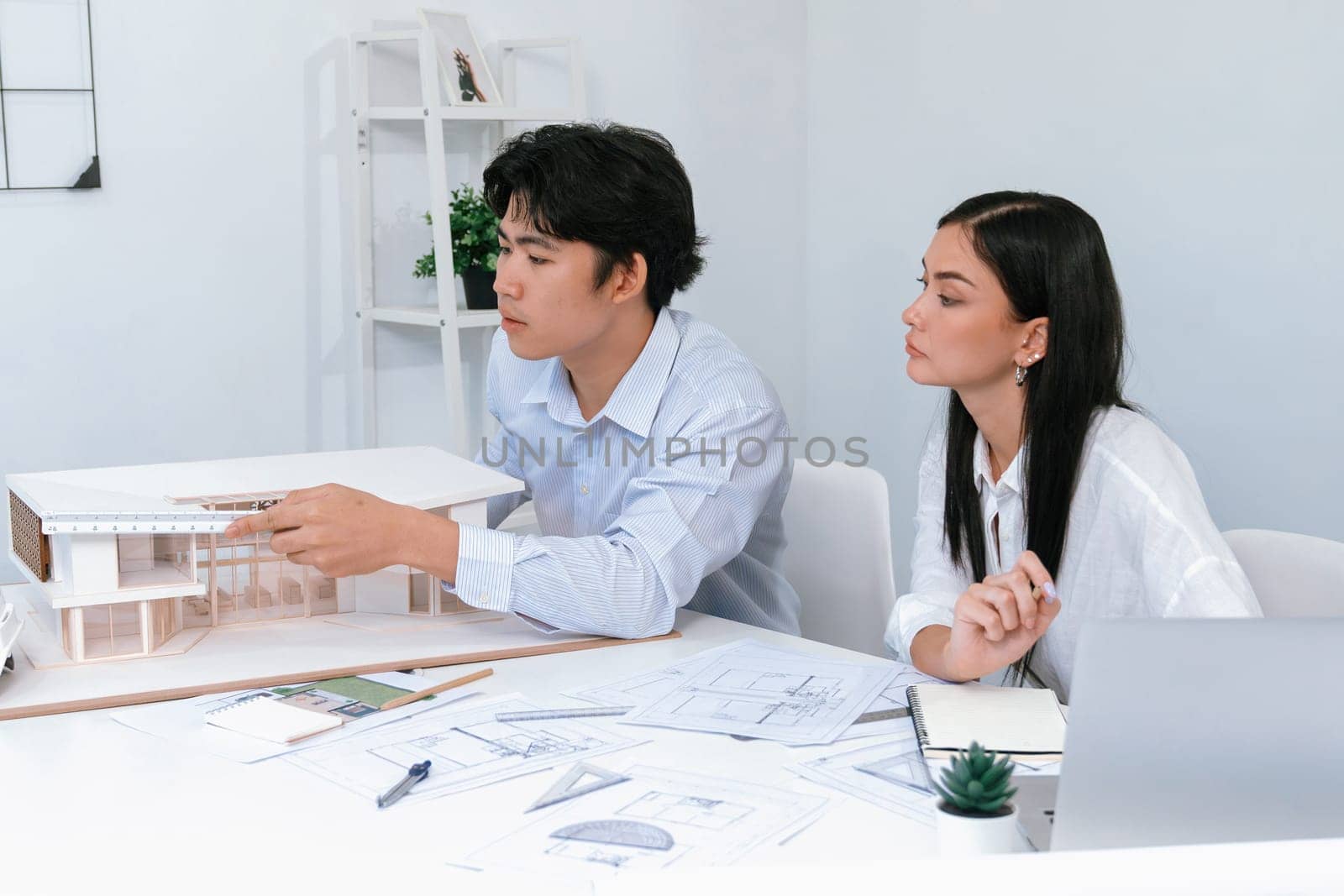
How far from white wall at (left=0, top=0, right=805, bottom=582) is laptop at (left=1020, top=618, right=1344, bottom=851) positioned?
222cm


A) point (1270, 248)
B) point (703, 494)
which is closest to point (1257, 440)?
point (1270, 248)

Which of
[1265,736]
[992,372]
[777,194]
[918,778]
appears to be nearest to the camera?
[1265,736]

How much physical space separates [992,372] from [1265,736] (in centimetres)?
94

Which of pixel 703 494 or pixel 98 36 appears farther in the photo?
pixel 98 36

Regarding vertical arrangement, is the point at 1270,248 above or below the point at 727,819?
above

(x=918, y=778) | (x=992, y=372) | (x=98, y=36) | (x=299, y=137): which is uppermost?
(x=98, y=36)

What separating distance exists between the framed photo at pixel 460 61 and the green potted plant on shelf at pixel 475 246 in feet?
0.64

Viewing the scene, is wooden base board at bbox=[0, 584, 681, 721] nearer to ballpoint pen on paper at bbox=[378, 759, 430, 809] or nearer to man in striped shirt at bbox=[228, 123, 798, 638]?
man in striped shirt at bbox=[228, 123, 798, 638]

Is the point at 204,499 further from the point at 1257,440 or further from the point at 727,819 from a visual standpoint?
the point at 1257,440

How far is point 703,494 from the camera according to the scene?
1.63 metres

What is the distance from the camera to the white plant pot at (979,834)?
726 millimetres

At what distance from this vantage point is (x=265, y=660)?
56.2 inches

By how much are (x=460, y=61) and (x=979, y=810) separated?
230cm

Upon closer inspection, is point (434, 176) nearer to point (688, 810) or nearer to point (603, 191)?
point (603, 191)
